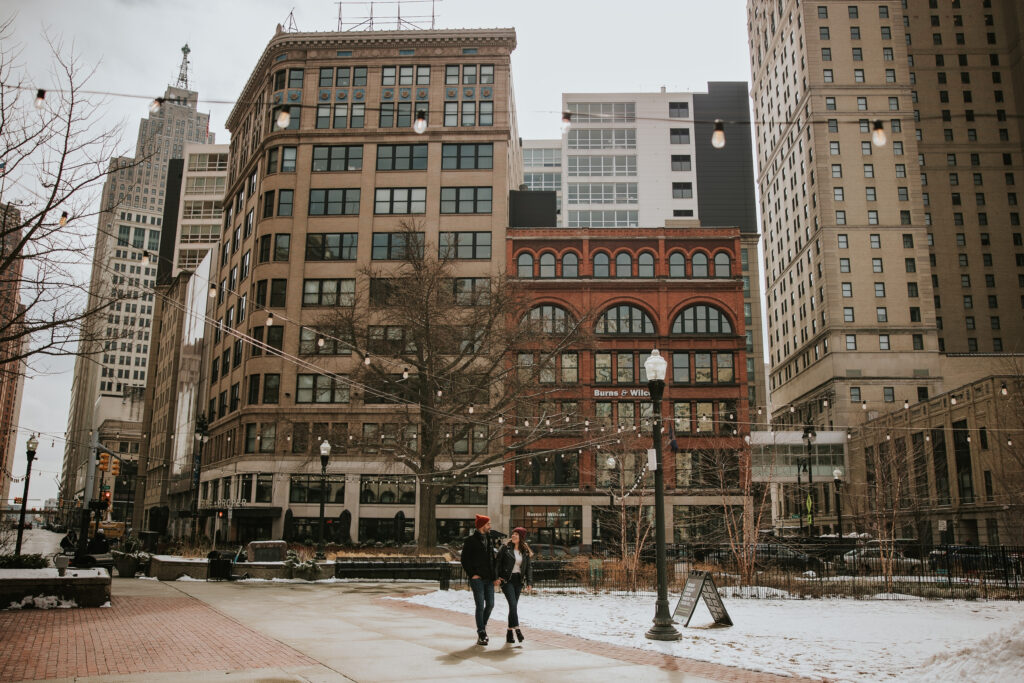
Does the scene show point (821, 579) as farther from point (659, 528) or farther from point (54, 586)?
point (54, 586)

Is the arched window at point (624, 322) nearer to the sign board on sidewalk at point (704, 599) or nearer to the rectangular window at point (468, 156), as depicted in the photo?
the rectangular window at point (468, 156)

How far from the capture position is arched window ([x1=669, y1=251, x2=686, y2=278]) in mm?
62500

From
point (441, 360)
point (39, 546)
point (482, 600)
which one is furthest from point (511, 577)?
point (39, 546)

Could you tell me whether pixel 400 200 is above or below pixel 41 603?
above

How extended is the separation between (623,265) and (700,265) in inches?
240

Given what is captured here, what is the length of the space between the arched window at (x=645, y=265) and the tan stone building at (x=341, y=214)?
11.2 meters

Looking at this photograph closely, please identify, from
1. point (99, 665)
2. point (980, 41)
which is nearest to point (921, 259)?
point (980, 41)

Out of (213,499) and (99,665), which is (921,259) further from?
(99,665)

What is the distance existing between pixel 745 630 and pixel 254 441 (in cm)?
4986

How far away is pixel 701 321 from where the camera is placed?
61906 millimetres

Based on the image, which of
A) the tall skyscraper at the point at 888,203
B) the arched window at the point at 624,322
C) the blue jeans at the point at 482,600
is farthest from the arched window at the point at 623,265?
the blue jeans at the point at 482,600

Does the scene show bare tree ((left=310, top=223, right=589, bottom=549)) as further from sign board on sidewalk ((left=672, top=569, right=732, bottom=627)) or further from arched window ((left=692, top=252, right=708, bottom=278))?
arched window ((left=692, top=252, right=708, bottom=278))

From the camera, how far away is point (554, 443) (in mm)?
59281

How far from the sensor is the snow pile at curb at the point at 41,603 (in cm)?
1633
